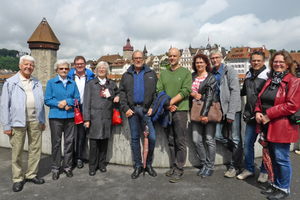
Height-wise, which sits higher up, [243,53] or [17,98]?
[243,53]

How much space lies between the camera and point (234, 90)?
3.40 m

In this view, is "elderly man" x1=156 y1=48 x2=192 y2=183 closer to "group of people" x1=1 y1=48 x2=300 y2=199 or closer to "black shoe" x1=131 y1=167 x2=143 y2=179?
"group of people" x1=1 y1=48 x2=300 y2=199

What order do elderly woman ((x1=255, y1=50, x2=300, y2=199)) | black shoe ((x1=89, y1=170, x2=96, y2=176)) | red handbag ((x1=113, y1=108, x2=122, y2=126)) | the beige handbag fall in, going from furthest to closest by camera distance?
red handbag ((x1=113, y1=108, x2=122, y2=126)), black shoe ((x1=89, y1=170, x2=96, y2=176)), the beige handbag, elderly woman ((x1=255, y1=50, x2=300, y2=199))

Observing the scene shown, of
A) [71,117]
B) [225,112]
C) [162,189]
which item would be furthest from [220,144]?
[71,117]

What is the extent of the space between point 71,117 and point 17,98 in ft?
2.73

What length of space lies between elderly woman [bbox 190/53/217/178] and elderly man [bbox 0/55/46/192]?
2.48 meters

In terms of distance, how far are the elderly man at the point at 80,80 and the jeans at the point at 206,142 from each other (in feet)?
6.69

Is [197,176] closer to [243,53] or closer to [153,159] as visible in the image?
[153,159]

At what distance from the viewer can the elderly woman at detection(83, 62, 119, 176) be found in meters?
3.59

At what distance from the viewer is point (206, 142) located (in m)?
3.55

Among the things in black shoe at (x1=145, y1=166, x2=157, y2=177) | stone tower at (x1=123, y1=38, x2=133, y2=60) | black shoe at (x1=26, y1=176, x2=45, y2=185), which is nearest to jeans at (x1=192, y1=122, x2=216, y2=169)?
black shoe at (x1=145, y1=166, x2=157, y2=177)

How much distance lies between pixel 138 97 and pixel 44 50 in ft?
118

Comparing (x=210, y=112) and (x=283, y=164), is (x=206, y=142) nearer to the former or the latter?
(x=210, y=112)

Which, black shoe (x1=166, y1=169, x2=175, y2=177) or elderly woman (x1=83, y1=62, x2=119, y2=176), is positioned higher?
elderly woman (x1=83, y1=62, x2=119, y2=176)
